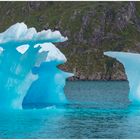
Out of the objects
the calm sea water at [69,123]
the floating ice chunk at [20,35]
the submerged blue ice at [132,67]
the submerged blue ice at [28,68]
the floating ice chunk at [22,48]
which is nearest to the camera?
the calm sea water at [69,123]

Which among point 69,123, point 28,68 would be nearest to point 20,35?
point 28,68

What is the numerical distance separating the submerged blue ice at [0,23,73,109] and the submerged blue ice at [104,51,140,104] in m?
5.53

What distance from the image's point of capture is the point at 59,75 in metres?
56.3

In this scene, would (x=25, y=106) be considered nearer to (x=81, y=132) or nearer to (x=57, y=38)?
(x=57, y=38)

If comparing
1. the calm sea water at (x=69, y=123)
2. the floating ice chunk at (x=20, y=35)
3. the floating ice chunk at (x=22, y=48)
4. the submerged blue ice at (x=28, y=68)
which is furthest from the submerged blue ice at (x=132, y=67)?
the floating ice chunk at (x=22, y=48)

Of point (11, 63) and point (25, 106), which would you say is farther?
point (25, 106)

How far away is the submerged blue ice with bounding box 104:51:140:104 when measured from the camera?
5500 centimetres

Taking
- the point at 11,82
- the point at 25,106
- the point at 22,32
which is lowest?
the point at 25,106

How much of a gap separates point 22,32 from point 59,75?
621 centimetres

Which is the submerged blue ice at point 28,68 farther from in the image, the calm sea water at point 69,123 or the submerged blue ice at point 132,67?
the submerged blue ice at point 132,67

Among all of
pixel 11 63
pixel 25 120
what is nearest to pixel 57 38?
pixel 11 63

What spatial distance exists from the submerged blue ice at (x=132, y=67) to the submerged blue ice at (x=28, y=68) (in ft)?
18.1

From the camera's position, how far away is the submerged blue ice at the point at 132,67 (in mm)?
55000

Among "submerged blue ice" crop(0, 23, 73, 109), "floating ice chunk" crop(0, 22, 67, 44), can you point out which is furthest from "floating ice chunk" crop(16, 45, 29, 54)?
"floating ice chunk" crop(0, 22, 67, 44)
